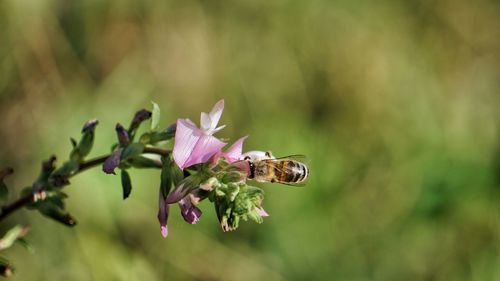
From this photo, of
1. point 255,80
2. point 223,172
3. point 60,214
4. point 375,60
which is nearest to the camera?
point 223,172

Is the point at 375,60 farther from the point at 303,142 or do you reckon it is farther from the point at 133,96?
the point at 133,96

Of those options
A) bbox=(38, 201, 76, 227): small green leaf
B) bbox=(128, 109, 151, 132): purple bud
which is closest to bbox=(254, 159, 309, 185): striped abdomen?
bbox=(128, 109, 151, 132): purple bud

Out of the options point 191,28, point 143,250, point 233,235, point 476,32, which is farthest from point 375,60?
point 143,250

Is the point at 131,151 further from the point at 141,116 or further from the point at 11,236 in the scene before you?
the point at 11,236

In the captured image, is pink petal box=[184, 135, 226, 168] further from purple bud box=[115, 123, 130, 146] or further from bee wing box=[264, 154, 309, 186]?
purple bud box=[115, 123, 130, 146]

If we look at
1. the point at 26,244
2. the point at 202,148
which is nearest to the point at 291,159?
the point at 202,148

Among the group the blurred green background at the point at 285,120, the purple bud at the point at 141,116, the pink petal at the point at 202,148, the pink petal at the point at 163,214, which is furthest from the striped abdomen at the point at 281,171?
the blurred green background at the point at 285,120
